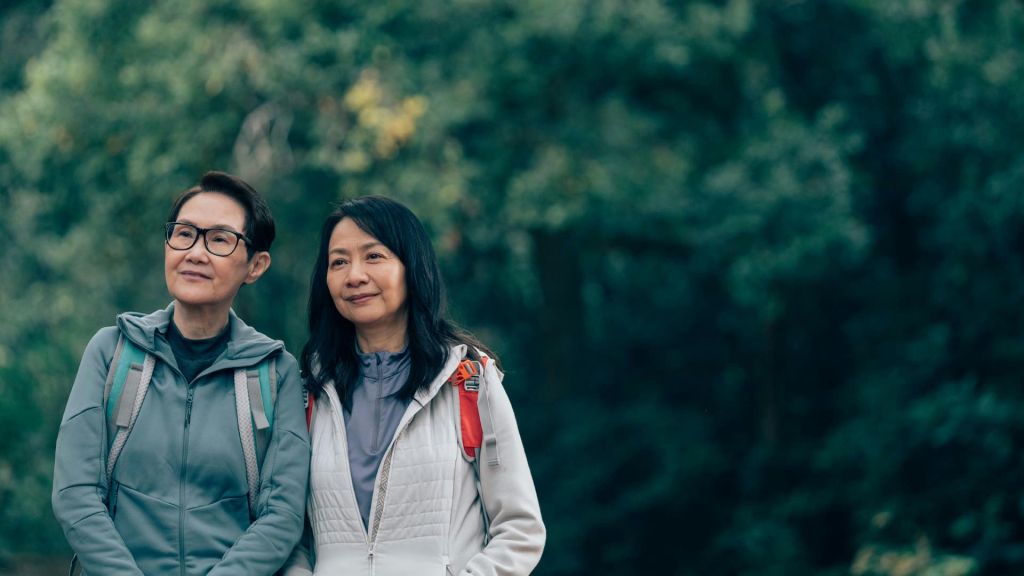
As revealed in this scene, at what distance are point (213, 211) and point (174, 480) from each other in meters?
0.59

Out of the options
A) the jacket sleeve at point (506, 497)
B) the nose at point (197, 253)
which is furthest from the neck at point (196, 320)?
the jacket sleeve at point (506, 497)

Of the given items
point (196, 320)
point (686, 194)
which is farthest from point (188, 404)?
point (686, 194)

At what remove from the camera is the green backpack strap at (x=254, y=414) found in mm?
3172

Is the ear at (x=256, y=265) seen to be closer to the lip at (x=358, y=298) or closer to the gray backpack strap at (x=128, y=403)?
the lip at (x=358, y=298)

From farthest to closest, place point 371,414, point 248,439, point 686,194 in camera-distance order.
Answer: point 686,194, point 371,414, point 248,439

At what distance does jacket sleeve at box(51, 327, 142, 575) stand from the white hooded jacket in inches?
15.8

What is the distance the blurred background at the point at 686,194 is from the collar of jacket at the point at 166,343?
6.65m

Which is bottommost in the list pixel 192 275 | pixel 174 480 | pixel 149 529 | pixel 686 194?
pixel 149 529

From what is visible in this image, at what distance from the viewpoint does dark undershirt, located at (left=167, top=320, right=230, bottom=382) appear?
3.26 m

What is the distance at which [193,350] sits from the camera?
3.29 m

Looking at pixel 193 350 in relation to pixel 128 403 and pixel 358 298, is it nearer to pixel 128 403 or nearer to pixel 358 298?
pixel 128 403

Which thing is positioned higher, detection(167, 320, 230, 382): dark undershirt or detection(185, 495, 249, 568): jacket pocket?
detection(167, 320, 230, 382): dark undershirt

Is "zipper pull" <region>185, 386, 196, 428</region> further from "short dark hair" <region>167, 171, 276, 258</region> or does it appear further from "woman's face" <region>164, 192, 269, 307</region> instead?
"short dark hair" <region>167, 171, 276, 258</region>

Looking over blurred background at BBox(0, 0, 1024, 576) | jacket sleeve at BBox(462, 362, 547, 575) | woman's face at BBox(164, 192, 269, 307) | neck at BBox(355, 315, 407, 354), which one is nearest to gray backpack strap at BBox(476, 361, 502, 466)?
jacket sleeve at BBox(462, 362, 547, 575)
